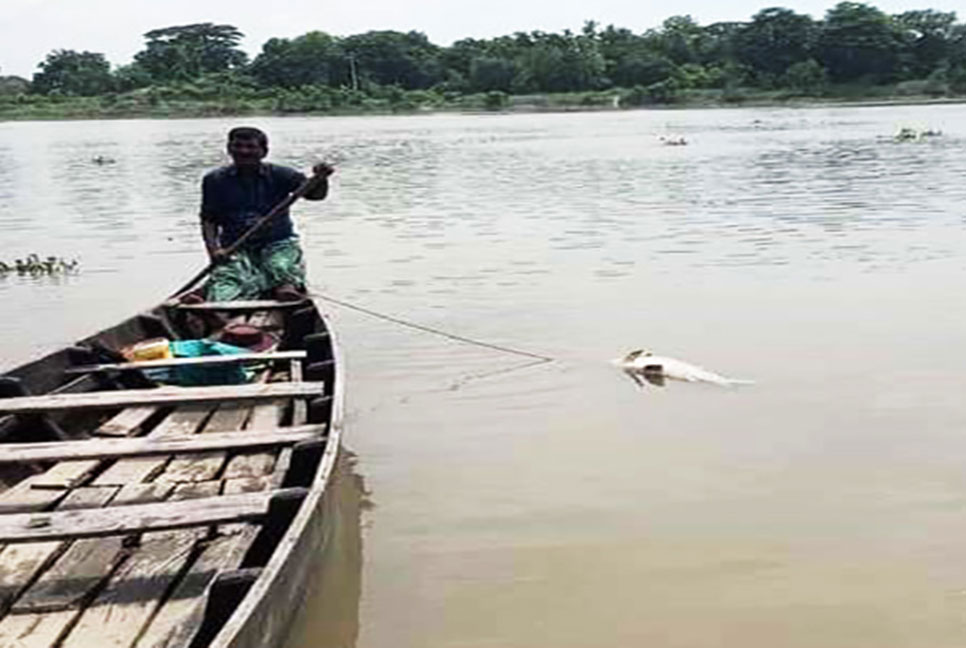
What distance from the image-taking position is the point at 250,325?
345 inches

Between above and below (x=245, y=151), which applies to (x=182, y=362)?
below

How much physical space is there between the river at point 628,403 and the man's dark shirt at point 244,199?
131 cm

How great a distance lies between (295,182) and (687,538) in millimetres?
4484

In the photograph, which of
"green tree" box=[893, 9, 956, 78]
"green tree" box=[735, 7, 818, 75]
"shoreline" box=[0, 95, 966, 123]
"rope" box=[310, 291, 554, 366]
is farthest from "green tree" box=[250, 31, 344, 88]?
"rope" box=[310, 291, 554, 366]

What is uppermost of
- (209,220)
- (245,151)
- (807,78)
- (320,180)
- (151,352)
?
(245,151)

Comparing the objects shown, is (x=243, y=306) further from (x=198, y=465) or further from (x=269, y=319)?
(x=198, y=465)

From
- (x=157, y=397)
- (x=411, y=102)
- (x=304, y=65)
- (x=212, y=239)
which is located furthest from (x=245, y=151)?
(x=304, y=65)

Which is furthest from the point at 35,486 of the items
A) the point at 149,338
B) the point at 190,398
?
the point at 149,338

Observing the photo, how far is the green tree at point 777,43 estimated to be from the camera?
93.2 m

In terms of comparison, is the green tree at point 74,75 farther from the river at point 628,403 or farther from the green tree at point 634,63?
the river at point 628,403

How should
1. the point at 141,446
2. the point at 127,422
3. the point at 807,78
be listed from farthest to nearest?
the point at 807,78, the point at 127,422, the point at 141,446

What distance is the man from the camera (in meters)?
9.45

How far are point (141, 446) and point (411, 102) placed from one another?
Result: 296ft

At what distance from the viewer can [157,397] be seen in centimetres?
659
